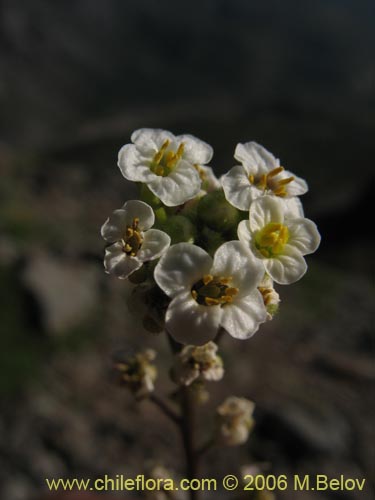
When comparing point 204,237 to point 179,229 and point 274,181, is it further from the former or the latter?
point 274,181

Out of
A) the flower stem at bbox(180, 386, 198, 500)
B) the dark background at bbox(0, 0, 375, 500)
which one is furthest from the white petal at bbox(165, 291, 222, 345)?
the dark background at bbox(0, 0, 375, 500)

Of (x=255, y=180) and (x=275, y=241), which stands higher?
(x=255, y=180)

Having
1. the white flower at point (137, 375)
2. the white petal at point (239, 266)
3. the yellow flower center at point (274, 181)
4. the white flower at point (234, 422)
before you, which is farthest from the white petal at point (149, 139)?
the white flower at point (234, 422)

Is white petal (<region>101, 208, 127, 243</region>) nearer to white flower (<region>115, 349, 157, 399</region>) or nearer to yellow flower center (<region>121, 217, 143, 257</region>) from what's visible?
yellow flower center (<region>121, 217, 143, 257</region>)

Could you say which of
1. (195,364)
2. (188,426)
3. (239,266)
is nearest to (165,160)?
(239,266)

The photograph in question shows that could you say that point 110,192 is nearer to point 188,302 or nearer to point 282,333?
point 282,333

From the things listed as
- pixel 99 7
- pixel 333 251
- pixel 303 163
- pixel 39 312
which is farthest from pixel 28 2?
pixel 39 312
